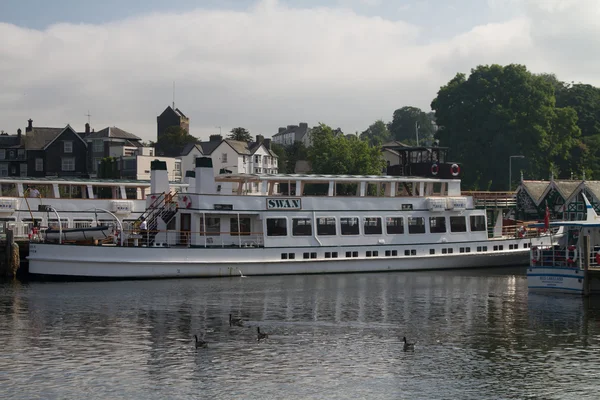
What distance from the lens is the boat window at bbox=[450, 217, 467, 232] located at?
57719 millimetres

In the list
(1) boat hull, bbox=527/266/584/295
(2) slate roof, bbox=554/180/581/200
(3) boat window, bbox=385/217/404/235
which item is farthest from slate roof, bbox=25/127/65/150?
(1) boat hull, bbox=527/266/584/295

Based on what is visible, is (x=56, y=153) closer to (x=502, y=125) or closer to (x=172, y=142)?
(x=172, y=142)

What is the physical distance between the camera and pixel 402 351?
102ft

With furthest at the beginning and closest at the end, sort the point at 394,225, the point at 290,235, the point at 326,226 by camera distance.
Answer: the point at 394,225
the point at 326,226
the point at 290,235

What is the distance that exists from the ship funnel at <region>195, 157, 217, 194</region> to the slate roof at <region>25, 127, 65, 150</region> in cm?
6723

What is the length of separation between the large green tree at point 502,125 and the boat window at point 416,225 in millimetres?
45252

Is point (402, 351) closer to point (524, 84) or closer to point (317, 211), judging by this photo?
point (317, 211)

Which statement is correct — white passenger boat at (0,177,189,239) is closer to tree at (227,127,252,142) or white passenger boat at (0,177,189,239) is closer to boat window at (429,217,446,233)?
boat window at (429,217,446,233)

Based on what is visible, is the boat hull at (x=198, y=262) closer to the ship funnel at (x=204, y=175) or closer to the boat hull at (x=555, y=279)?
the ship funnel at (x=204, y=175)

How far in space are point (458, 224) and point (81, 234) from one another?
24.7 metres

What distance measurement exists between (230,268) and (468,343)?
21308mm

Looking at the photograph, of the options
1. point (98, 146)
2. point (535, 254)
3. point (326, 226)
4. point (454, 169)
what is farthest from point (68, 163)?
point (535, 254)

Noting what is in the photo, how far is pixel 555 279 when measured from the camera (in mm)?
44500

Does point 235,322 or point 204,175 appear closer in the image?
point 235,322
